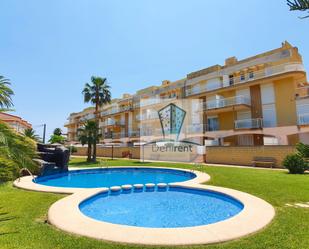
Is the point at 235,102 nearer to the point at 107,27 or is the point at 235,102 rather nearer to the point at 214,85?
the point at 214,85

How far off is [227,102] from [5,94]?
2405 cm

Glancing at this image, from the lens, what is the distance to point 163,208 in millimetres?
8062

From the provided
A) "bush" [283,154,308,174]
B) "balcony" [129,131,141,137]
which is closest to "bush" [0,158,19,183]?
"bush" [283,154,308,174]

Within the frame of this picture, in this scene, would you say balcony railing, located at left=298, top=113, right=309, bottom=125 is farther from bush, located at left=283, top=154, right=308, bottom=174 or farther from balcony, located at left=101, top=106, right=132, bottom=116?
balcony, located at left=101, top=106, right=132, bottom=116

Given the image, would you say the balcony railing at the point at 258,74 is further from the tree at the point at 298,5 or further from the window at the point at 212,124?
the tree at the point at 298,5

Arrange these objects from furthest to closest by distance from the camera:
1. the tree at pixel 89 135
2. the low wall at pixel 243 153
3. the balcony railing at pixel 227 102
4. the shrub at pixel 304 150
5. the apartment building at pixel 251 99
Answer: the tree at pixel 89 135, the balcony railing at pixel 227 102, the apartment building at pixel 251 99, the low wall at pixel 243 153, the shrub at pixel 304 150

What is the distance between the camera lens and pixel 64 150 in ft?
60.3

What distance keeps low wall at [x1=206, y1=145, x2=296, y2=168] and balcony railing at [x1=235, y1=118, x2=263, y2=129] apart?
13.1 feet

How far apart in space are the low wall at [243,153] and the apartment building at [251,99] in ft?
9.35

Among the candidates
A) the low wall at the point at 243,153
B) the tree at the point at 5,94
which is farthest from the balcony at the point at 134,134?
the tree at the point at 5,94

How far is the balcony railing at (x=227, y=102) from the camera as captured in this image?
2437 centimetres

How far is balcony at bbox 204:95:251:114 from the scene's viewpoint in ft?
79.6

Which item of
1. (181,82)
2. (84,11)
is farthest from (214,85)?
(84,11)

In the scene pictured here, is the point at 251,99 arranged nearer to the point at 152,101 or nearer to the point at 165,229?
the point at 152,101
